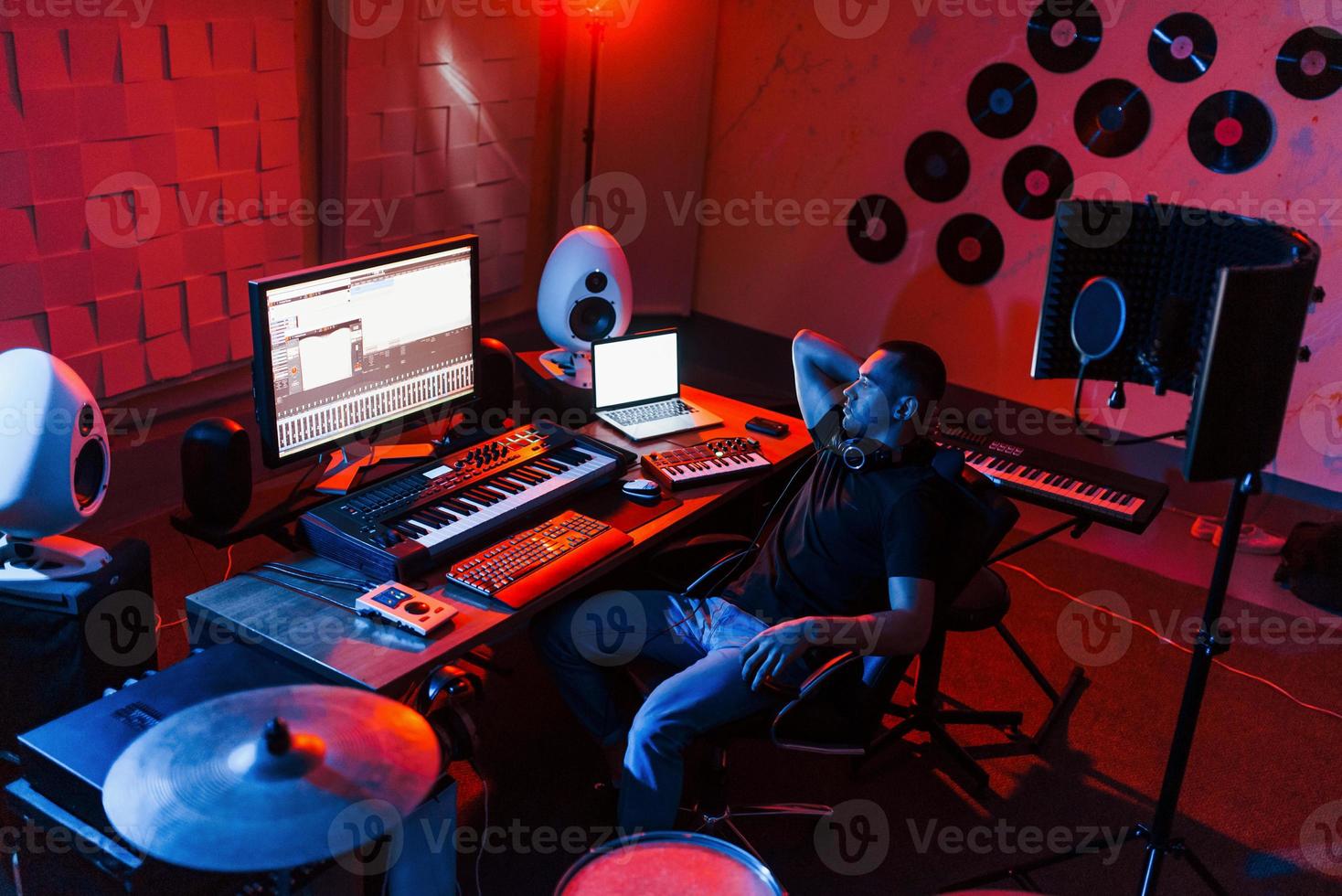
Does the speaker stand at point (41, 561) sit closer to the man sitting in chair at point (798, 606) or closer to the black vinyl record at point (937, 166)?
the man sitting in chair at point (798, 606)

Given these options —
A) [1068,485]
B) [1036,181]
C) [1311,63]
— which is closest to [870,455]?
[1068,485]

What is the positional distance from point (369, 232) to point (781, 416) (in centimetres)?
192

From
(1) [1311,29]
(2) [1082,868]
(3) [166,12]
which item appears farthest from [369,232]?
(1) [1311,29]

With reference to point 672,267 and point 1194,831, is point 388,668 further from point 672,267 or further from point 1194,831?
point 672,267

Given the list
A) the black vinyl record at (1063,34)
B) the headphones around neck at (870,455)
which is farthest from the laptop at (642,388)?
the black vinyl record at (1063,34)

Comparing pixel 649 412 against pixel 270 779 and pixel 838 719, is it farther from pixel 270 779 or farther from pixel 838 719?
pixel 270 779

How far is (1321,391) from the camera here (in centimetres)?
436

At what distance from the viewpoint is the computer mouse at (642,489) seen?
2.85m

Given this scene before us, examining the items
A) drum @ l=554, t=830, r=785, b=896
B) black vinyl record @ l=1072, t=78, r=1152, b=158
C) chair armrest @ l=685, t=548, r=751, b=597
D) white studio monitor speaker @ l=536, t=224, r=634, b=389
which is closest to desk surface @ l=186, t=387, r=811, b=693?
chair armrest @ l=685, t=548, r=751, b=597

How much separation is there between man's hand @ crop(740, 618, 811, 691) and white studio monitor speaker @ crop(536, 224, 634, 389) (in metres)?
1.18

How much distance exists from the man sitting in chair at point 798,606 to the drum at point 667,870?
60cm

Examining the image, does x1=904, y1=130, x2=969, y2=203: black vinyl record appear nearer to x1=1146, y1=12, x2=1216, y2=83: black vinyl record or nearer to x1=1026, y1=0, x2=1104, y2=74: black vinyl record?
x1=1026, y1=0, x2=1104, y2=74: black vinyl record

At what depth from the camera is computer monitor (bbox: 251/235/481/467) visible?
2.43 m

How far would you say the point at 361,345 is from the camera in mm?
2625
